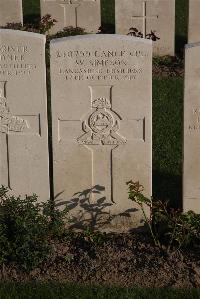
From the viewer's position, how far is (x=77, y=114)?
21.0 feet

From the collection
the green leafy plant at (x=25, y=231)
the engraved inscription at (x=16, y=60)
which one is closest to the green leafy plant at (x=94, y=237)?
the green leafy plant at (x=25, y=231)

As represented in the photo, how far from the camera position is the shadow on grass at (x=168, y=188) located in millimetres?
7234

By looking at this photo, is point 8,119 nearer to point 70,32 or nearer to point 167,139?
point 167,139

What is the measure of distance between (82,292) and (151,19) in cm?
823

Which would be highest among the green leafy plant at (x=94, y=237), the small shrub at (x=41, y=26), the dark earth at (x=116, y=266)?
the small shrub at (x=41, y=26)

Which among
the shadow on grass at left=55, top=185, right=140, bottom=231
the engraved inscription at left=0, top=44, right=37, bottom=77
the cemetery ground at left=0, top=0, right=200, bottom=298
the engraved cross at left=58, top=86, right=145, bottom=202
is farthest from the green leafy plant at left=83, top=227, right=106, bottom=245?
the engraved inscription at left=0, top=44, right=37, bottom=77

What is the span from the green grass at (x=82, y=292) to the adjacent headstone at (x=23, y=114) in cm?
111

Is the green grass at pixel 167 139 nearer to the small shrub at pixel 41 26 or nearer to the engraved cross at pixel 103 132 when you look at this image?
the engraved cross at pixel 103 132

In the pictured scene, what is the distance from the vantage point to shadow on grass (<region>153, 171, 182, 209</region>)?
285 inches

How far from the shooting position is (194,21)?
1298 centimetres

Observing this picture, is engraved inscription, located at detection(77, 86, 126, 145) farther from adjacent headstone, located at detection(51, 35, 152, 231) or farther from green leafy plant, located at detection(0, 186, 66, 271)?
green leafy plant, located at detection(0, 186, 66, 271)

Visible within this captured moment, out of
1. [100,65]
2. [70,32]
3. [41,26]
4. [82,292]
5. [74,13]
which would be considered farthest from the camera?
[74,13]

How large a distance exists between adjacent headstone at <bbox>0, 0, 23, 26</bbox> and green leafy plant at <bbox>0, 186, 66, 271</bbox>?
883cm

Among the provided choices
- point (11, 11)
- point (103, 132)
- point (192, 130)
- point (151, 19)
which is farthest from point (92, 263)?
point (11, 11)
